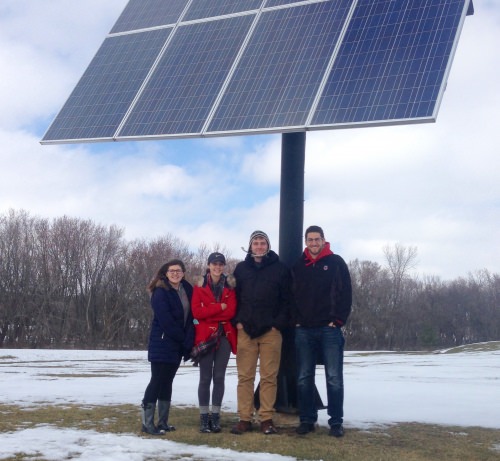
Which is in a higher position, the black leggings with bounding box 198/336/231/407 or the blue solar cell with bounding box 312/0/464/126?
Result: the blue solar cell with bounding box 312/0/464/126

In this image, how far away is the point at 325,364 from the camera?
7148 millimetres

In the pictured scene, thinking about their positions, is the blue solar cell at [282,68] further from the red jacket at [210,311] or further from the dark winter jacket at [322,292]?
the red jacket at [210,311]

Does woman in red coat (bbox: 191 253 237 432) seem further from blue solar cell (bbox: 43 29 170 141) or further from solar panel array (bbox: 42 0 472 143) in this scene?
blue solar cell (bbox: 43 29 170 141)

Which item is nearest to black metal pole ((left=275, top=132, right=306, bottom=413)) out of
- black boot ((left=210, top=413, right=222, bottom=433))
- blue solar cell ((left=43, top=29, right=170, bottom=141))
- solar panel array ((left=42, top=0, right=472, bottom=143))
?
solar panel array ((left=42, top=0, right=472, bottom=143))

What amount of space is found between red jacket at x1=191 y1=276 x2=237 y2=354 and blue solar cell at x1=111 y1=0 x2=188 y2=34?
659 centimetres

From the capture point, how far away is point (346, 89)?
8609 millimetres

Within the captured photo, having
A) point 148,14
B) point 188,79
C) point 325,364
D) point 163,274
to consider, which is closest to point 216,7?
point 148,14

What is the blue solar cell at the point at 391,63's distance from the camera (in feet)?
26.3

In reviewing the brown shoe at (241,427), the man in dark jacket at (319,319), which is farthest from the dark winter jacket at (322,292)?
the brown shoe at (241,427)

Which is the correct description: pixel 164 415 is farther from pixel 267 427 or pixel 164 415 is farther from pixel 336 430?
pixel 336 430

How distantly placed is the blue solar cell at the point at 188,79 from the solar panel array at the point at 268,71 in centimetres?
2

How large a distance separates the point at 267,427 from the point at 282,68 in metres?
5.25

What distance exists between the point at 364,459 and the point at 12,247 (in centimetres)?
5861

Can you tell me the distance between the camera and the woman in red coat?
23.3ft
